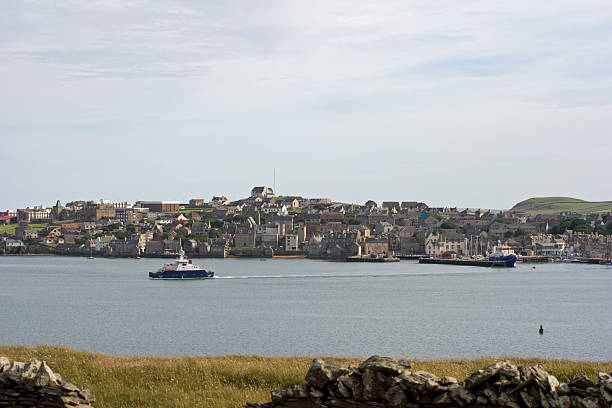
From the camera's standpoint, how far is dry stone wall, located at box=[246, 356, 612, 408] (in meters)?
8.41

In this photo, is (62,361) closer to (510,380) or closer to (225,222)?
(510,380)

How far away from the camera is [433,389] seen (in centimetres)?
887

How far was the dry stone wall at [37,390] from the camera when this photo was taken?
10.6 meters

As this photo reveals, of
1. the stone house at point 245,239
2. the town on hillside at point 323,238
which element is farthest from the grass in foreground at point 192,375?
the stone house at point 245,239

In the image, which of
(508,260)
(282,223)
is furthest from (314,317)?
(282,223)

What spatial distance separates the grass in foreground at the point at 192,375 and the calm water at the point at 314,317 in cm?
1312

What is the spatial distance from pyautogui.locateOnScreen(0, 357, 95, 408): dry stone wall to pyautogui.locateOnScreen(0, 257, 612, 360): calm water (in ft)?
60.4

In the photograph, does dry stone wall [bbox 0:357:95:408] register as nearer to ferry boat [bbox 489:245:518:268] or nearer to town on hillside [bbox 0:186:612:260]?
ferry boat [bbox 489:245:518:268]

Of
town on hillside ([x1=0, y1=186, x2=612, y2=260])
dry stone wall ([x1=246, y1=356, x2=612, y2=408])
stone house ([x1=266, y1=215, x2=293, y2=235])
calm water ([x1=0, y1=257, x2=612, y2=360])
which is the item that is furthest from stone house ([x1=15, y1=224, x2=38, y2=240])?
dry stone wall ([x1=246, y1=356, x2=612, y2=408])

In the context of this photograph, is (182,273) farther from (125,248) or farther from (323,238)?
(125,248)

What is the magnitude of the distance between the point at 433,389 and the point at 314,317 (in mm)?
36836

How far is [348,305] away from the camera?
54.1m

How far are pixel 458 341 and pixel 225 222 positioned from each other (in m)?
156

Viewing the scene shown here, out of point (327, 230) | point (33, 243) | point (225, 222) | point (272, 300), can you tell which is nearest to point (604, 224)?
point (327, 230)
